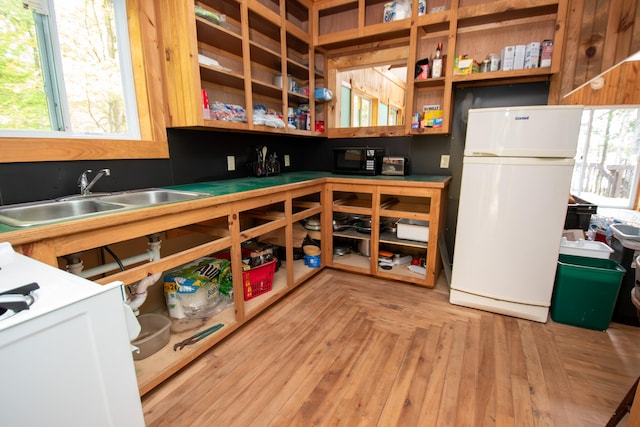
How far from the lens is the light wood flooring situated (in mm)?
1318

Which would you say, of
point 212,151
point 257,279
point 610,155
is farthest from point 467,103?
point 610,155

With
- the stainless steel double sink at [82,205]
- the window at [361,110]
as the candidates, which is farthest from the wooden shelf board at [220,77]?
the window at [361,110]

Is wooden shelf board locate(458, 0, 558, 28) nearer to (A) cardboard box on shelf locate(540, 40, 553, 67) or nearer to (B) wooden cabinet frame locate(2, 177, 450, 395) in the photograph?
(A) cardboard box on shelf locate(540, 40, 553, 67)

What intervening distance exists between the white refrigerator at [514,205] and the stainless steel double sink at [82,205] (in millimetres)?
1773

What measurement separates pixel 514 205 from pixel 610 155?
18.0ft

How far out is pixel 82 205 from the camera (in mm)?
1521

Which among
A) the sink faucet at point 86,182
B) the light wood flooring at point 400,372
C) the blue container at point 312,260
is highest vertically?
the sink faucet at point 86,182

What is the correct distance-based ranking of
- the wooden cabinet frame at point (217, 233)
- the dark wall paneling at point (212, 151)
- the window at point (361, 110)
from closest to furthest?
1. the wooden cabinet frame at point (217, 233)
2. the dark wall paneling at point (212, 151)
3. the window at point (361, 110)

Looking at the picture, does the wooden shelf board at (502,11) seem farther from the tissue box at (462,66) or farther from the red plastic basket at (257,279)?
the red plastic basket at (257,279)

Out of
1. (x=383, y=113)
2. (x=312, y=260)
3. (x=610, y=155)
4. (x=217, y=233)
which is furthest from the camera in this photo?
(x=610, y=155)

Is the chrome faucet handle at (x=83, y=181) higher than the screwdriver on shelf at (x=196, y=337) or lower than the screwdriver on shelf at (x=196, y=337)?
higher

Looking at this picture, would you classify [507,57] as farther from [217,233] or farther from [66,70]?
[66,70]

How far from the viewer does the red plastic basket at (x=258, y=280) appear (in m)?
2.11

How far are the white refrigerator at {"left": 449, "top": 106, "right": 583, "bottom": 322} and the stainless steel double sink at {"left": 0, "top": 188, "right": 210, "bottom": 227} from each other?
1.77m
